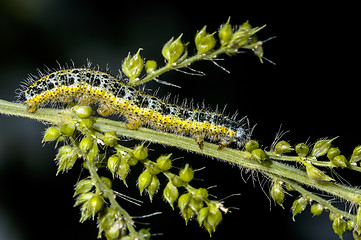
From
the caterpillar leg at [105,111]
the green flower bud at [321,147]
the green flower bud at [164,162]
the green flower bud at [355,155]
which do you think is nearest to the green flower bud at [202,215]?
the green flower bud at [164,162]

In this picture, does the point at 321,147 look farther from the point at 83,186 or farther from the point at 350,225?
the point at 83,186

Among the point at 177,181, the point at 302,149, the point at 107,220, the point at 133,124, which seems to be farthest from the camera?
the point at 133,124

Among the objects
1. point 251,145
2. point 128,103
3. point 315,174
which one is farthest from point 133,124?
point 315,174

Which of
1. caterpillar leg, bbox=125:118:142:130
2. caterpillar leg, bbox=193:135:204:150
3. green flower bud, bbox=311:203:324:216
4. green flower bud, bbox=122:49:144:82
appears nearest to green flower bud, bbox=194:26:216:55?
green flower bud, bbox=122:49:144:82

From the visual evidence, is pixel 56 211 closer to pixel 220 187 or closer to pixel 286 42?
pixel 220 187

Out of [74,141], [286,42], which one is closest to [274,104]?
[286,42]

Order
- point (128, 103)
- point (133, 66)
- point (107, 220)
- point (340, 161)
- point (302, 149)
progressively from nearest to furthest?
point (107, 220), point (340, 161), point (302, 149), point (133, 66), point (128, 103)

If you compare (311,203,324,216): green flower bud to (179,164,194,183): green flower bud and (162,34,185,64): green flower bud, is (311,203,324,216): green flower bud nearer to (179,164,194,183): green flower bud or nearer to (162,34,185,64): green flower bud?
(179,164,194,183): green flower bud
